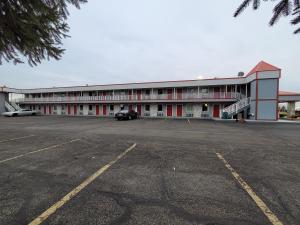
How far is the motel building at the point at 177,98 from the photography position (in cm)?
2264

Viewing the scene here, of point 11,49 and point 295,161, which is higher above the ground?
point 11,49

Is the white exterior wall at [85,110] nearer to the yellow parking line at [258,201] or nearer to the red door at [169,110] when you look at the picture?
the red door at [169,110]

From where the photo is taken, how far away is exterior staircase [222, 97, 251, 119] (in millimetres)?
23828

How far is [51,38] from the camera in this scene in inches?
181

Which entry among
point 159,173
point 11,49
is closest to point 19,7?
point 11,49

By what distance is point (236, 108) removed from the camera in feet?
78.0

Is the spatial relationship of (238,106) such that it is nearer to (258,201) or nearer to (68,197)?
(258,201)

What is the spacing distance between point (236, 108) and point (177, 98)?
30.3 ft

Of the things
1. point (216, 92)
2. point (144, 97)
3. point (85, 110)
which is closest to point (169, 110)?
point (144, 97)

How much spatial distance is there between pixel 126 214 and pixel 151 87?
29250 mm

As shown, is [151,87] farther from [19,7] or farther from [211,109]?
[19,7]

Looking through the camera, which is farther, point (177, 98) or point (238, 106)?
point (177, 98)

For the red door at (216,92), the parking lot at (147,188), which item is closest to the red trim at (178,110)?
the red door at (216,92)

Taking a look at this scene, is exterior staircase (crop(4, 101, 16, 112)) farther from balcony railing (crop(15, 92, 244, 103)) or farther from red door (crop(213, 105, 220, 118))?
red door (crop(213, 105, 220, 118))
